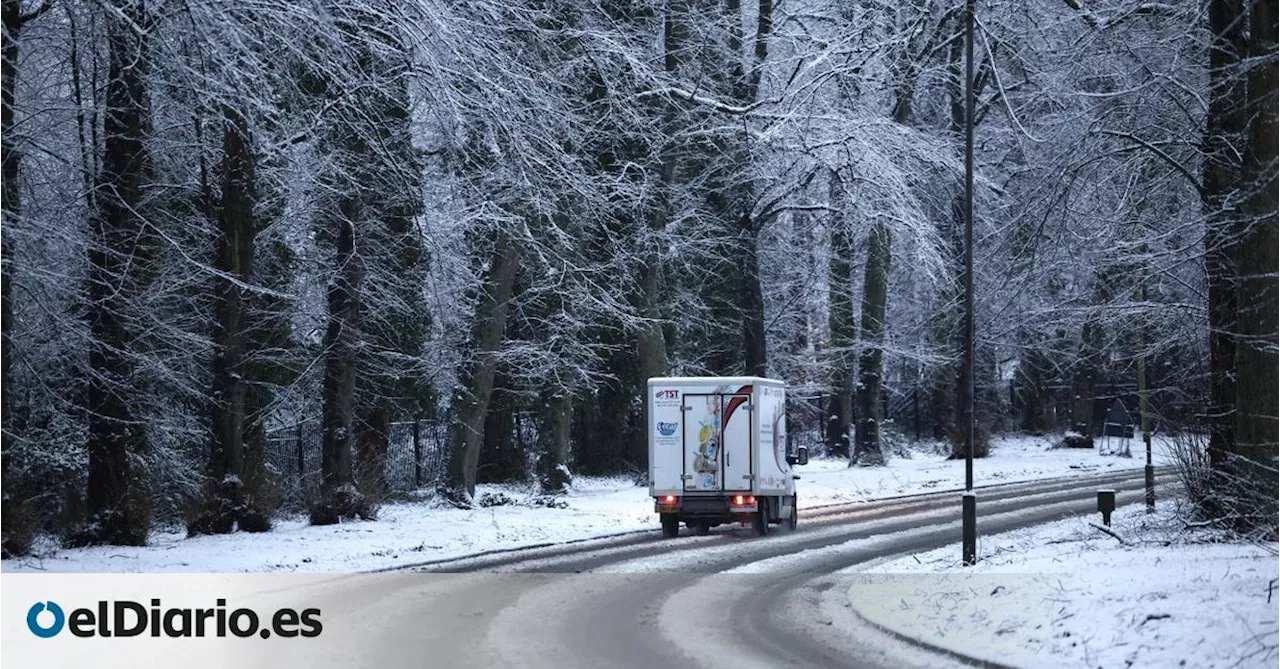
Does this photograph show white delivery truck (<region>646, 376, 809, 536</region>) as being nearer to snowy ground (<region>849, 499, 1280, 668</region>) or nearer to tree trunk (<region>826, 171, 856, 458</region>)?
snowy ground (<region>849, 499, 1280, 668</region>)

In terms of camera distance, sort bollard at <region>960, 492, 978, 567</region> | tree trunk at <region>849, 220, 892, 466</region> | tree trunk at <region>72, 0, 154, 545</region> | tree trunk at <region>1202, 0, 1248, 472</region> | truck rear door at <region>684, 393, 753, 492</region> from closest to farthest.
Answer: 1. tree trunk at <region>1202, 0, 1248, 472</region>
2. bollard at <region>960, 492, 978, 567</region>
3. tree trunk at <region>72, 0, 154, 545</region>
4. truck rear door at <region>684, 393, 753, 492</region>
5. tree trunk at <region>849, 220, 892, 466</region>

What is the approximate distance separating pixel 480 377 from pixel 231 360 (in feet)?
25.3

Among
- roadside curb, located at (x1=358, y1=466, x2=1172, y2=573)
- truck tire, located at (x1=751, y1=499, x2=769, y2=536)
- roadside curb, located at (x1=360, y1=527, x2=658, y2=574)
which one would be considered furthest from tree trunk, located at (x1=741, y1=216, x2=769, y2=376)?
truck tire, located at (x1=751, y1=499, x2=769, y2=536)

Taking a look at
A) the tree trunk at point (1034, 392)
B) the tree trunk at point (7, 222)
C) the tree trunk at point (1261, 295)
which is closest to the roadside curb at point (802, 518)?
the tree trunk at point (1261, 295)

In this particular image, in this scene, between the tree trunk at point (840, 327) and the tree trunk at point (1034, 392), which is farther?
the tree trunk at point (1034, 392)

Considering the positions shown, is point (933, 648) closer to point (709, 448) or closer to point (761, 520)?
point (709, 448)

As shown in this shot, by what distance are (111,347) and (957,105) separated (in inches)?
1373

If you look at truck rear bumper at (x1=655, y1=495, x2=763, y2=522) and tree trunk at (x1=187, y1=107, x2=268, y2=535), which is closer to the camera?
tree trunk at (x1=187, y1=107, x2=268, y2=535)

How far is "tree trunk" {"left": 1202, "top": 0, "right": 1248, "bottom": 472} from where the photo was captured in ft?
66.5

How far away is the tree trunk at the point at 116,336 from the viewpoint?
919 inches

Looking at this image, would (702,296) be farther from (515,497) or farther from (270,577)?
(270,577)

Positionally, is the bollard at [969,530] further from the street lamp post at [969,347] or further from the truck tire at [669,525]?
the truck tire at [669,525]

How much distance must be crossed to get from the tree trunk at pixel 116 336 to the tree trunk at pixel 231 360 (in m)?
1.62

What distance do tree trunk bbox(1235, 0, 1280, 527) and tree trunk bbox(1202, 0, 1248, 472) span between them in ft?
2.32
